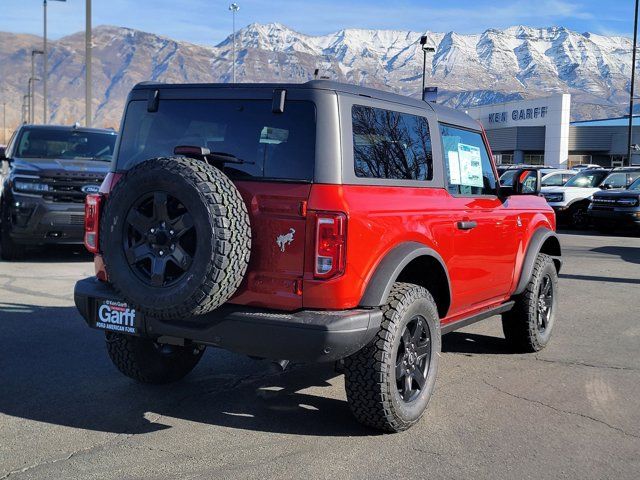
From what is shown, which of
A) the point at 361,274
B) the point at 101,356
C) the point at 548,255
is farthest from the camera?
the point at 548,255

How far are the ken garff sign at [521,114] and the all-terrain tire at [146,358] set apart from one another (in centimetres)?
5625

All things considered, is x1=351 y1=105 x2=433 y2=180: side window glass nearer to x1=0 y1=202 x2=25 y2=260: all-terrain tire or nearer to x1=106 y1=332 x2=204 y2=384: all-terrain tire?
x1=106 y1=332 x2=204 y2=384: all-terrain tire

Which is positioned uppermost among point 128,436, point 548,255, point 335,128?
point 335,128

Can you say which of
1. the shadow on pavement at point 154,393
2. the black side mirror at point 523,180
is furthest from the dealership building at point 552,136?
the shadow on pavement at point 154,393

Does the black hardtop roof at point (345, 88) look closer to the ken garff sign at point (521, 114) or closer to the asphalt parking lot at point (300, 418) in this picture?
the asphalt parking lot at point (300, 418)

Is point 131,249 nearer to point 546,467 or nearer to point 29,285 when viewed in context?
point 546,467

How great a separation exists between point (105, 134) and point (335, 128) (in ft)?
29.4

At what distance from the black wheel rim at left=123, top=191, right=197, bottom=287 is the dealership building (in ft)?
180

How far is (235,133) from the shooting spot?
4.29 metres

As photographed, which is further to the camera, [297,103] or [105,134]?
[105,134]

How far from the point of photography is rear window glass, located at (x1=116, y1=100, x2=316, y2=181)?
408 centimetres

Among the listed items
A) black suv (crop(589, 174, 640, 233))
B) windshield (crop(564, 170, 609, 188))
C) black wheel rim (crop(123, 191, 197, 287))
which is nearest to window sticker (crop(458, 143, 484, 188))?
black wheel rim (crop(123, 191, 197, 287))

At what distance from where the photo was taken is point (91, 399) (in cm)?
488

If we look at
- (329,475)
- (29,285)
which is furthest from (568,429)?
(29,285)
